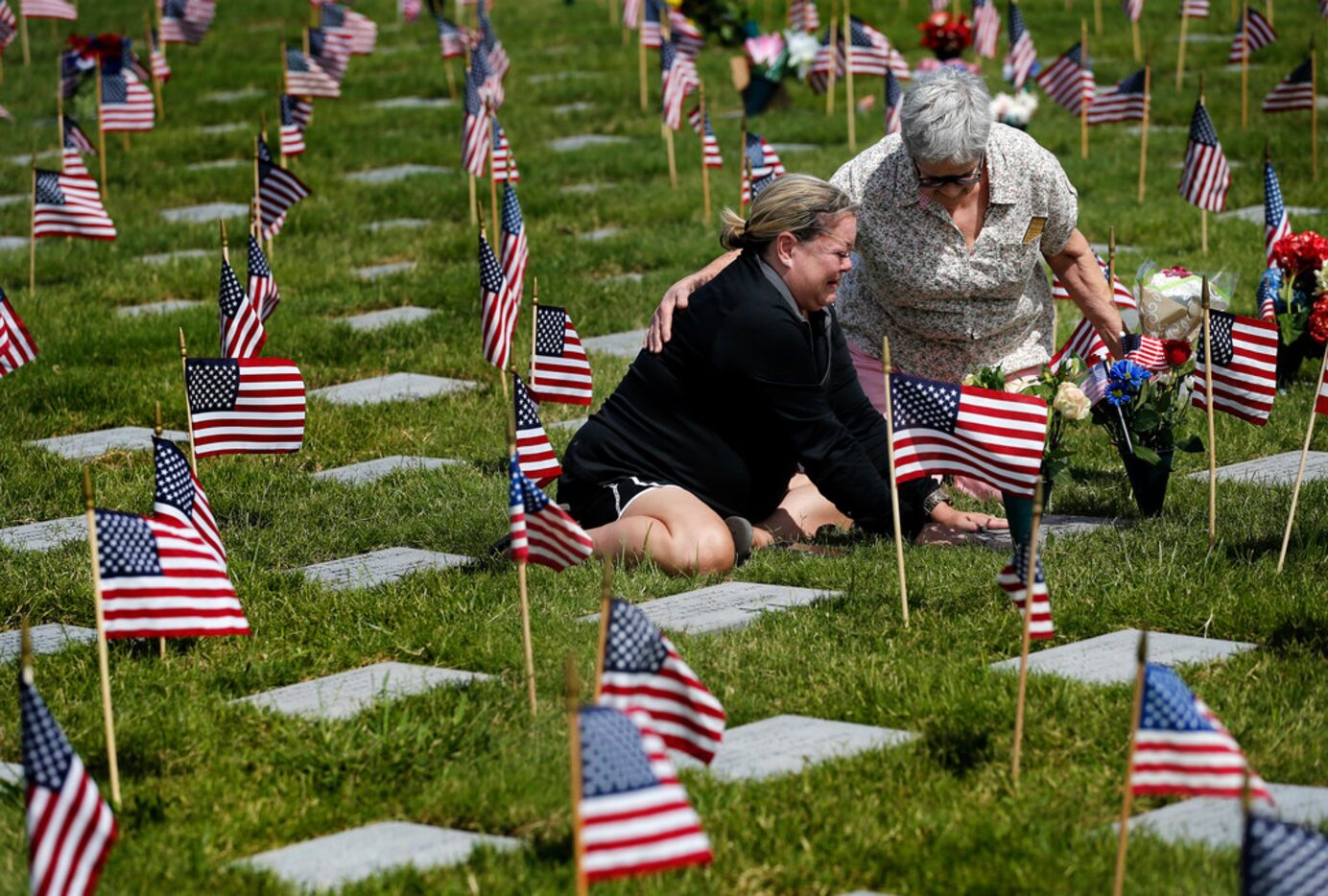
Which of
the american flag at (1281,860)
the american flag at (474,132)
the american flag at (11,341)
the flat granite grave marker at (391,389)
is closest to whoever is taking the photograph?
the american flag at (1281,860)

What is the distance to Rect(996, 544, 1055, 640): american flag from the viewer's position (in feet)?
14.3

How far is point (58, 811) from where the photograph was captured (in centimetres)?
342

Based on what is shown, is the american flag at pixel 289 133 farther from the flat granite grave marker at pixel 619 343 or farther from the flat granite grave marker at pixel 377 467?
the flat granite grave marker at pixel 377 467

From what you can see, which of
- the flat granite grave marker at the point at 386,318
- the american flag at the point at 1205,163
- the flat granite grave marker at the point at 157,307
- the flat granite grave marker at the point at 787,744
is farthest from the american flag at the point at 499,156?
the flat granite grave marker at the point at 787,744

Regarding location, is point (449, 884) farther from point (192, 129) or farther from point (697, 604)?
point (192, 129)

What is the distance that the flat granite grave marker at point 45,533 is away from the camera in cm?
645

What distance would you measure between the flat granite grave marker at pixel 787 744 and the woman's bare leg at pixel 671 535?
4.64 ft

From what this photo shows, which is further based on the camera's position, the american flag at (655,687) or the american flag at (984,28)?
the american flag at (984,28)

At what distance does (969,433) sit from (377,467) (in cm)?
285

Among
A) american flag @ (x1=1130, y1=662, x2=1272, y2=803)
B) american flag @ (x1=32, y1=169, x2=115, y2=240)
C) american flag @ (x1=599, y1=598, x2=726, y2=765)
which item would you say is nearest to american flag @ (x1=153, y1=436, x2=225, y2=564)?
american flag @ (x1=599, y1=598, x2=726, y2=765)

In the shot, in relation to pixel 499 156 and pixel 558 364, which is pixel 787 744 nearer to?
pixel 558 364

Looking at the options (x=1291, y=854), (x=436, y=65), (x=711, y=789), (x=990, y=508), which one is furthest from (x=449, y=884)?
(x=436, y=65)

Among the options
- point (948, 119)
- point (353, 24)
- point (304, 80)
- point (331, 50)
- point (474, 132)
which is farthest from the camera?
point (353, 24)

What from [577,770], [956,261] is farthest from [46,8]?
[577,770]
